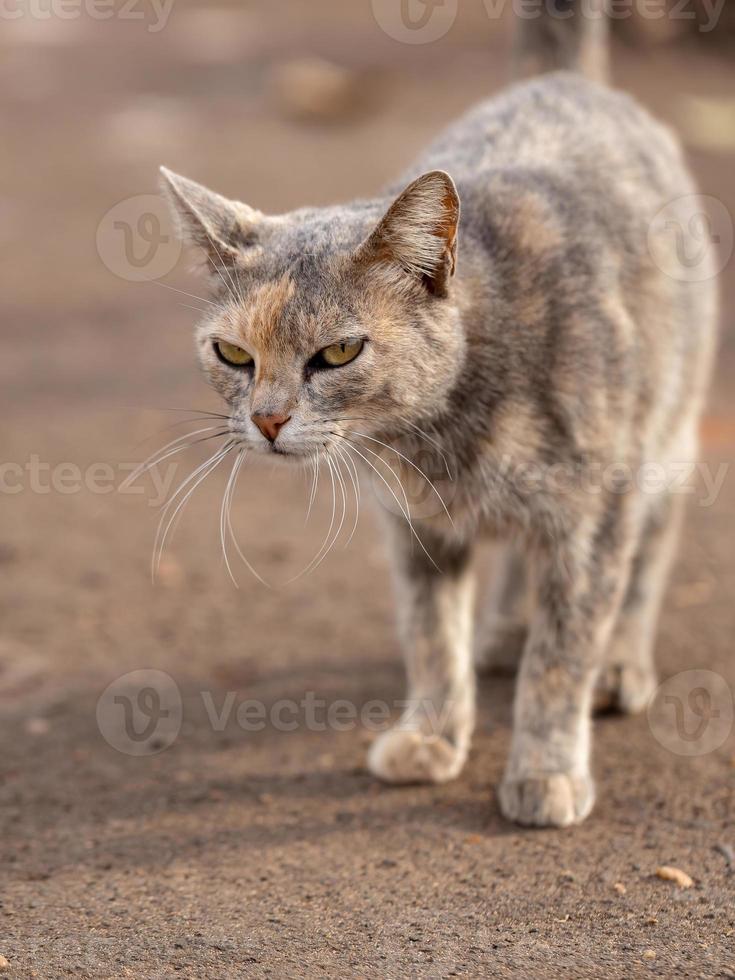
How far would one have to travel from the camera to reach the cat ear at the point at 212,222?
3.10m

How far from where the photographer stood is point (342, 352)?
2.91 m

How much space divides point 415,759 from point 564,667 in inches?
22.5

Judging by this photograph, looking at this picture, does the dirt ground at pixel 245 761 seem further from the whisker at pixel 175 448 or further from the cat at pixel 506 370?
the whisker at pixel 175 448

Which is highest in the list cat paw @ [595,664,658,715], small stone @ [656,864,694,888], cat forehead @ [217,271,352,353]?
cat forehead @ [217,271,352,353]

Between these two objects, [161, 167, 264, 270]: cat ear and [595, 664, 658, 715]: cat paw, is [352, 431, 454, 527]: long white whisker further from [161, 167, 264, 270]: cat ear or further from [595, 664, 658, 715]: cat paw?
[595, 664, 658, 715]: cat paw

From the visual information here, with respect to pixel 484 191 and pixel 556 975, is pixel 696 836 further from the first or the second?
pixel 484 191

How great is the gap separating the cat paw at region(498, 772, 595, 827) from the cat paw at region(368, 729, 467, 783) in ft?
0.88

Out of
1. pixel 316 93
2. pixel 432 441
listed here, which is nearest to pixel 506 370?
pixel 432 441

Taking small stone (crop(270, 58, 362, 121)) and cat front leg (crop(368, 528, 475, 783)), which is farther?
small stone (crop(270, 58, 362, 121))

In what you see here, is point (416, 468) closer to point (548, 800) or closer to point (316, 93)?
point (548, 800)

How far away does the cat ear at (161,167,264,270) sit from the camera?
310 cm

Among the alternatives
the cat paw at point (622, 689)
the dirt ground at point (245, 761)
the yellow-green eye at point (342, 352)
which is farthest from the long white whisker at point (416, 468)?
the cat paw at point (622, 689)

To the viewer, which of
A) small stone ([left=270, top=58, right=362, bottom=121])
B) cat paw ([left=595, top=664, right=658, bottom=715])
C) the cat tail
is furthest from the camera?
small stone ([left=270, top=58, right=362, bottom=121])

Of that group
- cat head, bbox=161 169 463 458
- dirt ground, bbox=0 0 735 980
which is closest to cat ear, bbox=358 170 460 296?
cat head, bbox=161 169 463 458
